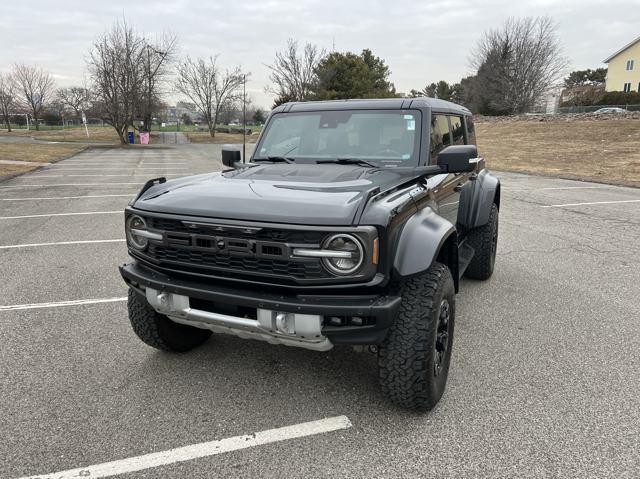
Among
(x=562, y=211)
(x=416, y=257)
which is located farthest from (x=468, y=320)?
(x=562, y=211)

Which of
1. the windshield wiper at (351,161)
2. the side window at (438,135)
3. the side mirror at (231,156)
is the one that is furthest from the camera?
the side mirror at (231,156)

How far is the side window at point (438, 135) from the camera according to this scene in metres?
3.58

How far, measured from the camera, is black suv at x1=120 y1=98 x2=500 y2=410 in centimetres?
230

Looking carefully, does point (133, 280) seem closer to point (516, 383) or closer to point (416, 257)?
point (416, 257)

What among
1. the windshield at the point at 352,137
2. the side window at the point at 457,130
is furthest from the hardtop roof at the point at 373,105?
the side window at the point at 457,130

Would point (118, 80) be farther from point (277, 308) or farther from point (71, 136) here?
point (277, 308)

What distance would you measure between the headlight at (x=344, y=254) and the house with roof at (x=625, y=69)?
225 feet

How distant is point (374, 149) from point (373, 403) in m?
1.79

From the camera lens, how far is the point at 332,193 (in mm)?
2539

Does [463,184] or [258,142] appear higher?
[258,142]

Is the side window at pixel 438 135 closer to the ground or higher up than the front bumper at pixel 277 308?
higher up

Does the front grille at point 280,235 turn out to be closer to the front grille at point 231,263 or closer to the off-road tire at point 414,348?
the front grille at point 231,263

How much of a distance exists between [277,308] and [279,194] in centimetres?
64

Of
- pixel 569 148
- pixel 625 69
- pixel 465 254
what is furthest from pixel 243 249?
pixel 625 69
